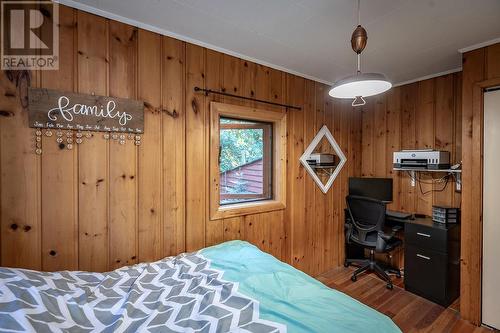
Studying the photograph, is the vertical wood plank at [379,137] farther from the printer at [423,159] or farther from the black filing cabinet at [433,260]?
the black filing cabinet at [433,260]

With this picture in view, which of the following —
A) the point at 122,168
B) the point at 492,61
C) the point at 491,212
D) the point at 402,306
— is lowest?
the point at 402,306

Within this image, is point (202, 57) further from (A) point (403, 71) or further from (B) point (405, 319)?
(B) point (405, 319)

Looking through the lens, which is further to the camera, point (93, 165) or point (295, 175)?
point (295, 175)

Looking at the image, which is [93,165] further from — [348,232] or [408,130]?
[408,130]

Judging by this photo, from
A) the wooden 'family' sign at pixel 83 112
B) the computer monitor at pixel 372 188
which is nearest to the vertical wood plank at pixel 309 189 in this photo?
the computer monitor at pixel 372 188

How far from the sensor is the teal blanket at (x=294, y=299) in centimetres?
100

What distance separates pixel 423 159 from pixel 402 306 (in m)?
1.53

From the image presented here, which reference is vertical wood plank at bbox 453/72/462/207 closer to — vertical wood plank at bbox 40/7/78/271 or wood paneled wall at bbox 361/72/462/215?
wood paneled wall at bbox 361/72/462/215

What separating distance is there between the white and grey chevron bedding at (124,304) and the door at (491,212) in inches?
87.1

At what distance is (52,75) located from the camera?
59.2 inches

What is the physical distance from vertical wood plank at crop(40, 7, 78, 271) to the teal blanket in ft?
3.05

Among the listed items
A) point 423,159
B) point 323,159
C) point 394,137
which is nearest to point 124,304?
point 323,159

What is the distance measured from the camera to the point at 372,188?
321 centimetres

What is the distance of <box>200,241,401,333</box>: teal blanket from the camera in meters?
1.00
